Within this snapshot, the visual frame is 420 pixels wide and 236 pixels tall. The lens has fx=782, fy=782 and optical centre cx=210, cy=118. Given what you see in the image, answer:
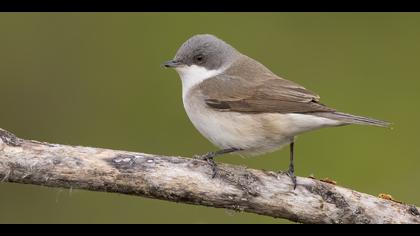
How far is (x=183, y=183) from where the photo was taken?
16.9ft

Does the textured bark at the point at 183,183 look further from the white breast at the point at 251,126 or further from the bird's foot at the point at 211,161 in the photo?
the white breast at the point at 251,126

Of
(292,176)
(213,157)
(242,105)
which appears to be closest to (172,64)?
(242,105)

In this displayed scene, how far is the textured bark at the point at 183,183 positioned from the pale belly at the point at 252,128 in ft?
1.51

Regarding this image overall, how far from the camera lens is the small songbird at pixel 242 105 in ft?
19.0

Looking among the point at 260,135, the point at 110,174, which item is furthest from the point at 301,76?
the point at 110,174

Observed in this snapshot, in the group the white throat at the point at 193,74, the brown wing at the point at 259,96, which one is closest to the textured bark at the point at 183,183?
the brown wing at the point at 259,96

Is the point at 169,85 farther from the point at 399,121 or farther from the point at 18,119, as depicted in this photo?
the point at 399,121

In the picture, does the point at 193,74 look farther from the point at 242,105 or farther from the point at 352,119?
the point at 352,119

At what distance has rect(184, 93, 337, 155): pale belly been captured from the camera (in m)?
5.81

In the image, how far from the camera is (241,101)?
609 cm

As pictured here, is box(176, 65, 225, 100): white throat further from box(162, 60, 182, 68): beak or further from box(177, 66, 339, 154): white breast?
box(177, 66, 339, 154): white breast

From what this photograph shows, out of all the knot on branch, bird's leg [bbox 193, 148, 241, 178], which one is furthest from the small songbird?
the knot on branch

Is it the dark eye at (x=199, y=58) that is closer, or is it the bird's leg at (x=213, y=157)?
the bird's leg at (x=213, y=157)

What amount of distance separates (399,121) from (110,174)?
4206 mm
